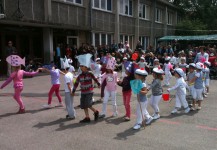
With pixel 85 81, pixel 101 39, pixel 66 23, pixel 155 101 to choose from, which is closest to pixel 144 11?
pixel 101 39

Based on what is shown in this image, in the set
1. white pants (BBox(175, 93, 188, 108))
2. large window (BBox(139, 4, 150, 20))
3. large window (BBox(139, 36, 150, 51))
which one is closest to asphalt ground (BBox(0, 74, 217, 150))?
white pants (BBox(175, 93, 188, 108))

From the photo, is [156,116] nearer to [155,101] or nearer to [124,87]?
[155,101]

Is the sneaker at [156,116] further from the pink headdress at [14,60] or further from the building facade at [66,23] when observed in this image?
the building facade at [66,23]

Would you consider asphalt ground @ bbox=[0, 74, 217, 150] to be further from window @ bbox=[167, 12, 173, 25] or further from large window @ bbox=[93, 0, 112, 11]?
window @ bbox=[167, 12, 173, 25]

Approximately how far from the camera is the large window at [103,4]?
2303cm

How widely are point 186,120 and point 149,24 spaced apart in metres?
28.2

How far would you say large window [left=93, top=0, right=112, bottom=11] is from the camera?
23030 mm

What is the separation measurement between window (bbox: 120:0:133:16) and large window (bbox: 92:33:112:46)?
3.94 meters

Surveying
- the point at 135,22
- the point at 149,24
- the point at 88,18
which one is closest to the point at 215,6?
the point at 149,24

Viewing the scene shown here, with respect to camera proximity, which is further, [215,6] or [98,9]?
[215,6]

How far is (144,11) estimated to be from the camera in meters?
33.3

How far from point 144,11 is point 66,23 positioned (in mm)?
16378

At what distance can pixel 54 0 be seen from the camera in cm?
1811

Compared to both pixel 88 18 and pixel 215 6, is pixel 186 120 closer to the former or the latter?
pixel 88 18
